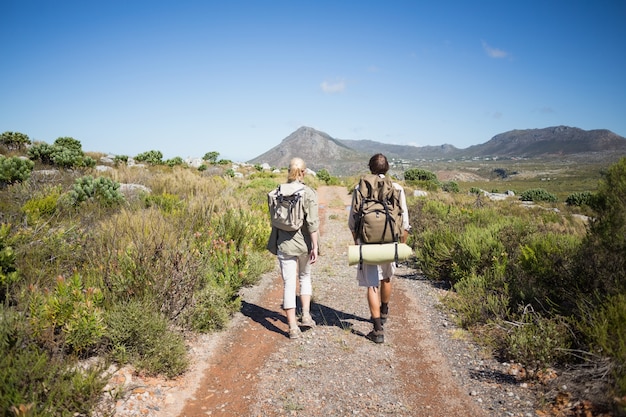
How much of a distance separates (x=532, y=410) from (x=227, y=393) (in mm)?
2637

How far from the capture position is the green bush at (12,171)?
8.29m

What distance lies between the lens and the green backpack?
391 centimetres

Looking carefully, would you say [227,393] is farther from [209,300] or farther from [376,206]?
[376,206]

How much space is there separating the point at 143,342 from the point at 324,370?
72.3 inches

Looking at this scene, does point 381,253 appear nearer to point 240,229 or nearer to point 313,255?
point 313,255

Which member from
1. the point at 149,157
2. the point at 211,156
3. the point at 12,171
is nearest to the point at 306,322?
the point at 12,171

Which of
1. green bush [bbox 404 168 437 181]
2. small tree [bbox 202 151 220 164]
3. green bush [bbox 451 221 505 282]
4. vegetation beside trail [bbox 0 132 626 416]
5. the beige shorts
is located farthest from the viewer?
Answer: small tree [bbox 202 151 220 164]

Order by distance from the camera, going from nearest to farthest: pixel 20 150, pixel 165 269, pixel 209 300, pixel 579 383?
pixel 579 383, pixel 165 269, pixel 209 300, pixel 20 150

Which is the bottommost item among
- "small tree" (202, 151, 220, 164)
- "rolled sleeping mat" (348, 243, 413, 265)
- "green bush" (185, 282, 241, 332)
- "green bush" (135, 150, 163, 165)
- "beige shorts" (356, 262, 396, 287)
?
"green bush" (185, 282, 241, 332)

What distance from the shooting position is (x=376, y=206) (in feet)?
12.9

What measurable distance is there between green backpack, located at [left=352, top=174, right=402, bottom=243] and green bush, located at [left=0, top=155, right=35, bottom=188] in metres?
8.76

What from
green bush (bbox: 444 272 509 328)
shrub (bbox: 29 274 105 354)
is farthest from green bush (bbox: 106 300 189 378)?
green bush (bbox: 444 272 509 328)

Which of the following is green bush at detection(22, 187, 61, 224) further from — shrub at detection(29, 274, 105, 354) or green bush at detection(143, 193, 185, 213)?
shrub at detection(29, 274, 105, 354)

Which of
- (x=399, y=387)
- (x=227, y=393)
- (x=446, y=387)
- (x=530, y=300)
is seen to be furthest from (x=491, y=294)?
(x=227, y=393)
